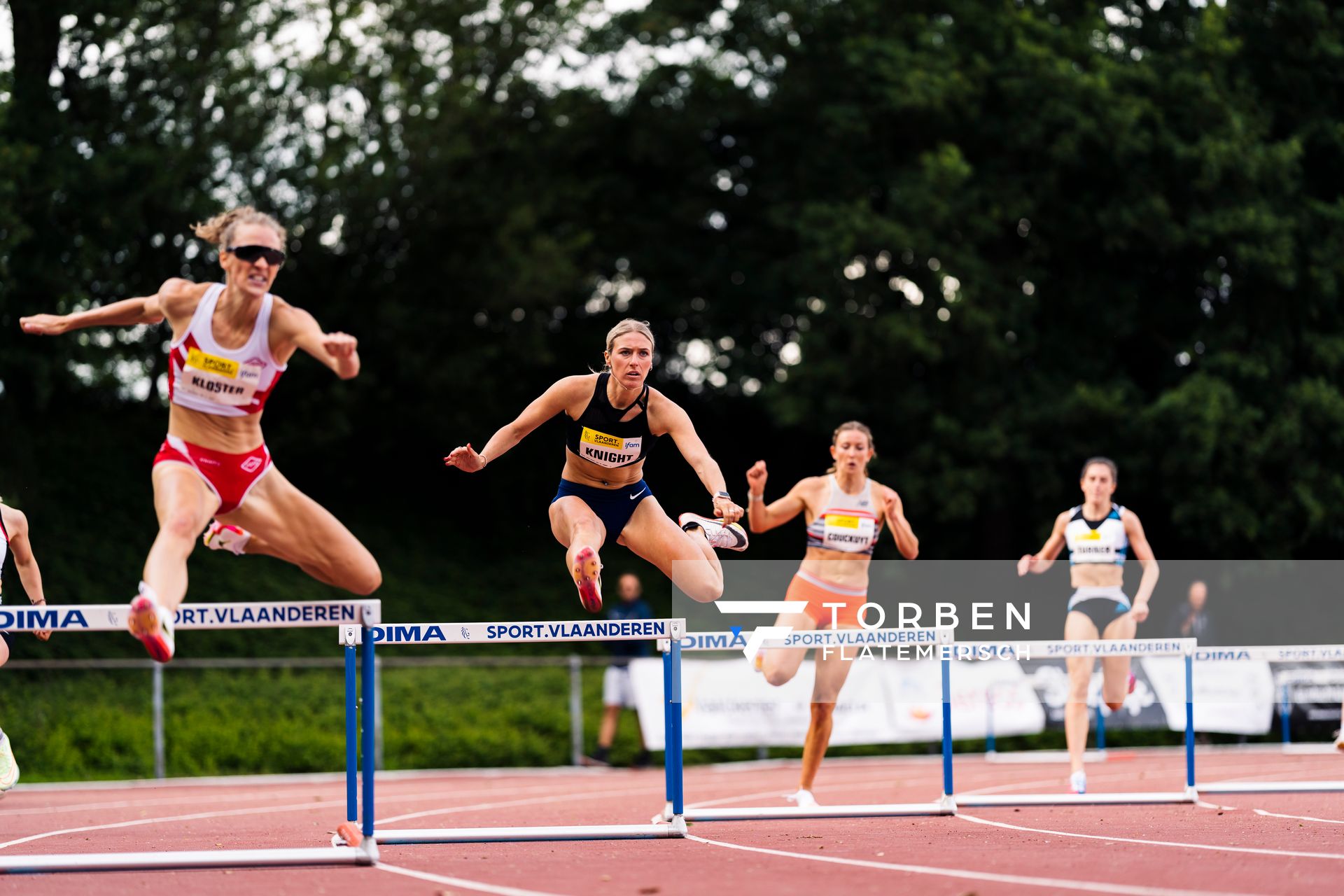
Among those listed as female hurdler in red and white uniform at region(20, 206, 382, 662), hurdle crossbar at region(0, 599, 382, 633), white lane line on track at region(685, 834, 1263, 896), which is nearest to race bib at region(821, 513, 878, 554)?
white lane line on track at region(685, 834, 1263, 896)

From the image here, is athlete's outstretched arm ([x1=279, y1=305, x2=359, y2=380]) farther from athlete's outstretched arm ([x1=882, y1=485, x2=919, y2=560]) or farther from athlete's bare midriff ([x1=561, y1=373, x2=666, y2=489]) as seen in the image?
athlete's outstretched arm ([x1=882, y1=485, x2=919, y2=560])

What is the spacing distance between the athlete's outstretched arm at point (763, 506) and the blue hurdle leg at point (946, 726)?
4.93 ft

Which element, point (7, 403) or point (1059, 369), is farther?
point (1059, 369)

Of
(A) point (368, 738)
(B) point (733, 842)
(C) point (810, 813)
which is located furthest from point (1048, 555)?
(A) point (368, 738)

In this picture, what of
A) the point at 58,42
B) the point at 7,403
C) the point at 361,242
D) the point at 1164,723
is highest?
the point at 58,42

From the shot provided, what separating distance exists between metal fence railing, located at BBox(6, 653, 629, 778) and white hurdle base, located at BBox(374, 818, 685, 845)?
7735 millimetres

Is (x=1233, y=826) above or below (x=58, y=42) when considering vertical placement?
below

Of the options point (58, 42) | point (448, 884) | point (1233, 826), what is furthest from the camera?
point (58, 42)

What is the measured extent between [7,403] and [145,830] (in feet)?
45.9

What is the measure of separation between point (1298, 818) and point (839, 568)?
358 centimetres

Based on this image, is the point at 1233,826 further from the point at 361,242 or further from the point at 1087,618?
the point at 361,242

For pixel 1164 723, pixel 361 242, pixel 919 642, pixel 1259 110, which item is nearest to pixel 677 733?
pixel 919 642

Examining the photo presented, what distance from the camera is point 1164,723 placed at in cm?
2316

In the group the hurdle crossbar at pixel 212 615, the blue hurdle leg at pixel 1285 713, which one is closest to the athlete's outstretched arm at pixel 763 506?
the hurdle crossbar at pixel 212 615
